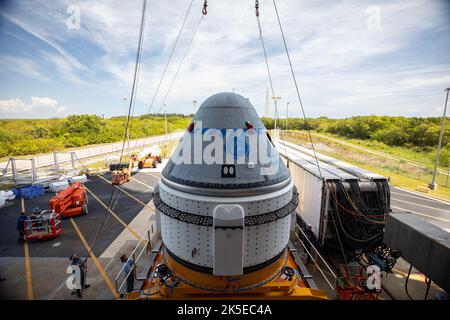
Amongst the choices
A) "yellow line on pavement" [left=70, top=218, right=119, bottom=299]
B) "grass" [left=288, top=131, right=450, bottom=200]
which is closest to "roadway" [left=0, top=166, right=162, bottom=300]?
"yellow line on pavement" [left=70, top=218, right=119, bottom=299]

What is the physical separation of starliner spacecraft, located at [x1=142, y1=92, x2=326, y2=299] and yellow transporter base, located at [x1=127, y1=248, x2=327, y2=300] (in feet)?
0.07

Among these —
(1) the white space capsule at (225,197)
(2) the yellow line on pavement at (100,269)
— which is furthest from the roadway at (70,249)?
(1) the white space capsule at (225,197)

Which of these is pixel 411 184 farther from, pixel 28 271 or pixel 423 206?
pixel 28 271

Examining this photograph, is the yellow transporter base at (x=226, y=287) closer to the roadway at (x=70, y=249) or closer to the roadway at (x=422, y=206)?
the roadway at (x=70, y=249)

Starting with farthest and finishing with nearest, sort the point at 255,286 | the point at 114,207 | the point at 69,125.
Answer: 1. the point at 69,125
2. the point at 114,207
3. the point at 255,286

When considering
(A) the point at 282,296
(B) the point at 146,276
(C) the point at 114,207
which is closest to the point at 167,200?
(B) the point at 146,276

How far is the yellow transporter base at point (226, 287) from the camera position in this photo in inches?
209

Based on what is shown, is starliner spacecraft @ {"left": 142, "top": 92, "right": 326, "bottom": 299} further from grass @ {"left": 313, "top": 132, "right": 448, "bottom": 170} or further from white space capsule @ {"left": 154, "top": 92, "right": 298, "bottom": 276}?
grass @ {"left": 313, "top": 132, "right": 448, "bottom": 170}

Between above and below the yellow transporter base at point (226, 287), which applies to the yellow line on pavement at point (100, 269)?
below

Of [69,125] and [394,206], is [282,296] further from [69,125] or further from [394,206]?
[69,125]

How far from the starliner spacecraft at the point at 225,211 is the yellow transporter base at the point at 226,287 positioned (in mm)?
23

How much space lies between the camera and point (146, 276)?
634 cm

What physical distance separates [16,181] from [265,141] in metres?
27.5

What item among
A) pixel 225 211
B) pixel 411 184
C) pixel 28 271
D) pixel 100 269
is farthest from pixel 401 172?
pixel 28 271
